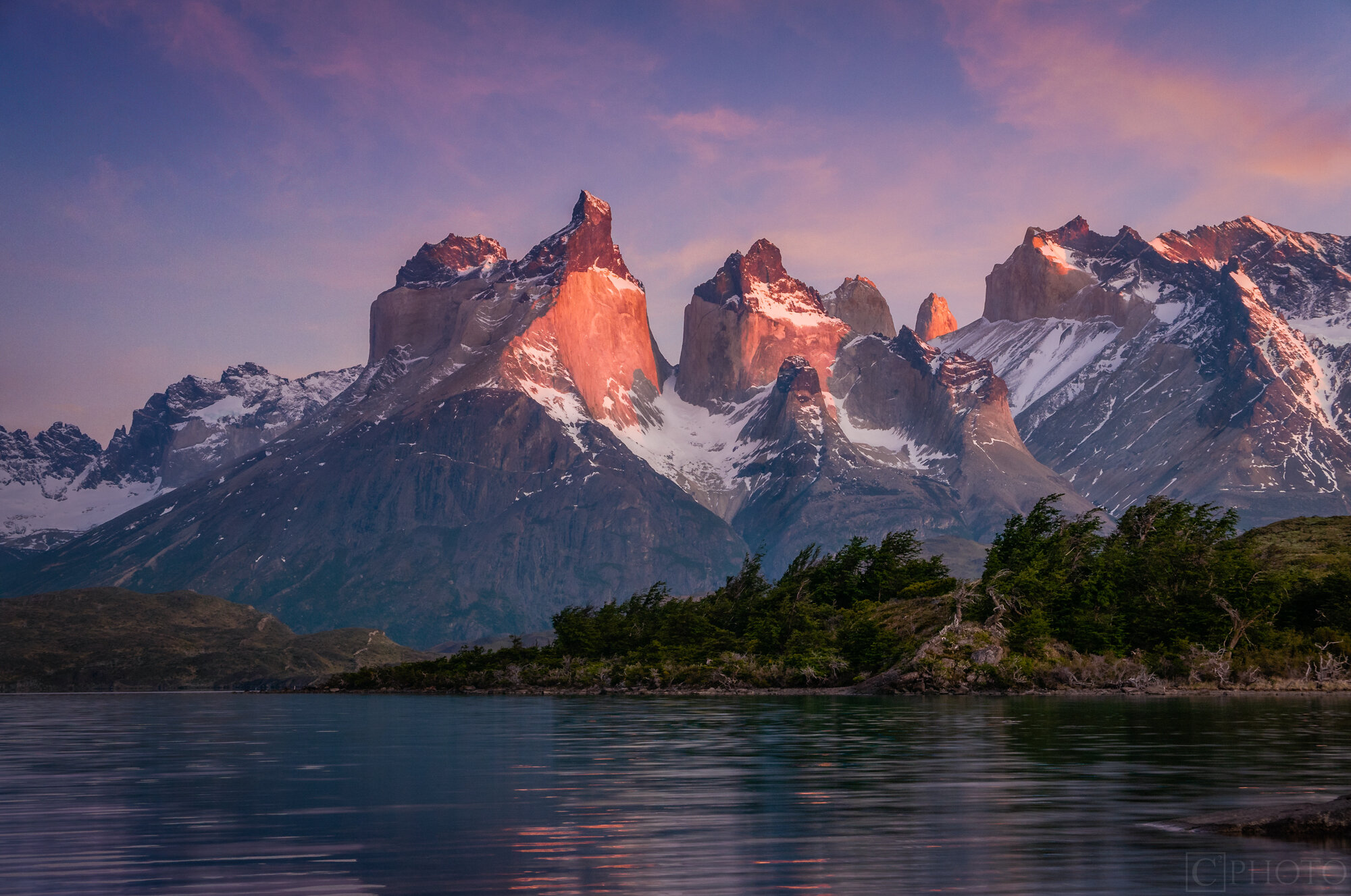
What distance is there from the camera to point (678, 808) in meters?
32.9

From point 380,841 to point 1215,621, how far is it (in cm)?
10601

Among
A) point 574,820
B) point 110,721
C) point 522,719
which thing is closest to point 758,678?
point 522,719

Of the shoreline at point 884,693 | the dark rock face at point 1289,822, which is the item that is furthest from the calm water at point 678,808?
the shoreline at point 884,693

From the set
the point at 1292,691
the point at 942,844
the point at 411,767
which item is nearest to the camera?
the point at 942,844

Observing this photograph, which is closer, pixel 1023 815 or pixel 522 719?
pixel 1023 815

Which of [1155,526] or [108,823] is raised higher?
[1155,526]

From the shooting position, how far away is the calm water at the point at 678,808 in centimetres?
2278

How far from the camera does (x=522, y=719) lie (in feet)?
280

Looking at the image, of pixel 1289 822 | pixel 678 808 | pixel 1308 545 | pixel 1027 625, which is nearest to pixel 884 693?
pixel 1027 625

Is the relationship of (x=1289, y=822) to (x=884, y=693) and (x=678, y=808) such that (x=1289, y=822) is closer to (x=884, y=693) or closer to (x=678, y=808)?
(x=678, y=808)

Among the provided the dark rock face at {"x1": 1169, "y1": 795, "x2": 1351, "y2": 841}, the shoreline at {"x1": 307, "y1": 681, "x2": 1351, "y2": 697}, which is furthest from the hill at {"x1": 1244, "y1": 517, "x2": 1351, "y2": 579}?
the dark rock face at {"x1": 1169, "y1": 795, "x2": 1351, "y2": 841}

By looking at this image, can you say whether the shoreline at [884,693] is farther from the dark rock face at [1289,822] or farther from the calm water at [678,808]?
the dark rock face at [1289,822]

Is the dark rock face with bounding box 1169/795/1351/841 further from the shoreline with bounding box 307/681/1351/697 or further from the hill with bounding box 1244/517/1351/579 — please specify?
the hill with bounding box 1244/517/1351/579

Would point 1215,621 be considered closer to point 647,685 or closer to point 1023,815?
point 647,685
